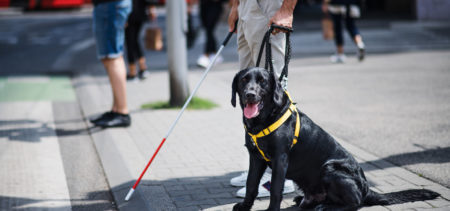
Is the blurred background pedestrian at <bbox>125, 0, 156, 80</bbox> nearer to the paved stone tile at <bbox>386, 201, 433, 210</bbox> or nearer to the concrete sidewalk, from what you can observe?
the concrete sidewalk

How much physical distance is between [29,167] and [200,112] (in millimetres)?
2660

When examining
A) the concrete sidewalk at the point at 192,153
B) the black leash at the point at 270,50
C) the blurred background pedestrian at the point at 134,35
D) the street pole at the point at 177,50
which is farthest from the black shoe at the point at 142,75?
the black leash at the point at 270,50

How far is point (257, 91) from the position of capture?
133 inches

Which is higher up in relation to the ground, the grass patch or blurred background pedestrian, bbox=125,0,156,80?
blurred background pedestrian, bbox=125,0,156,80

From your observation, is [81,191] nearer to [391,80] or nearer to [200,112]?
[200,112]

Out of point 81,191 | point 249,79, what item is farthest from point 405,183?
point 81,191

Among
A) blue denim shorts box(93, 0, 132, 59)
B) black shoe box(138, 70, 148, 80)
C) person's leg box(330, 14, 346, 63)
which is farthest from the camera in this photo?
person's leg box(330, 14, 346, 63)

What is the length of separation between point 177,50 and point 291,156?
4.20 m

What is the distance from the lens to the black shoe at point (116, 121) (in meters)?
6.35

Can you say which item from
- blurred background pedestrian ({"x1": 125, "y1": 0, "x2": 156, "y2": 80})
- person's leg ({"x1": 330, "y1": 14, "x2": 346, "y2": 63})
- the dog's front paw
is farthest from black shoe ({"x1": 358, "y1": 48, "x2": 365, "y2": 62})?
the dog's front paw

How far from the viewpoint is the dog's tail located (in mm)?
3734

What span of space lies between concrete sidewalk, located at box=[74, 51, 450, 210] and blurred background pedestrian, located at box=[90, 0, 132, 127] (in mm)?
199

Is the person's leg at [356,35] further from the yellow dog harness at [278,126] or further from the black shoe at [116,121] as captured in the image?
the yellow dog harness at [278,126]

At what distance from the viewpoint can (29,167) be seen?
5.06 m
